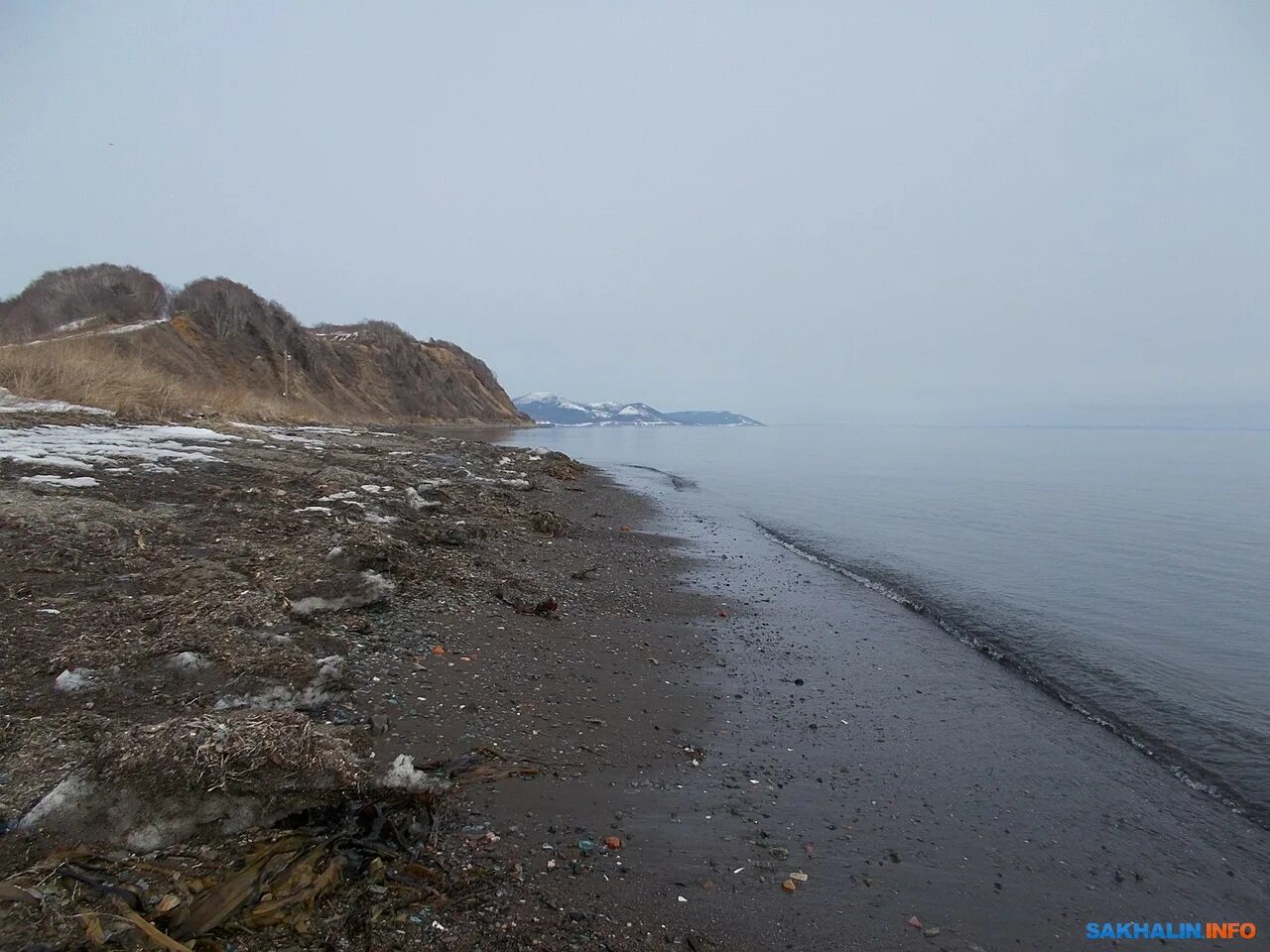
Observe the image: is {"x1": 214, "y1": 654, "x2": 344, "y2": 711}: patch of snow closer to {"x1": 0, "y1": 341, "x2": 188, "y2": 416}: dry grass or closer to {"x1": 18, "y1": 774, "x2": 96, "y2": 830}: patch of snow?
{"x1": 18, "y1": 774, "x2": 96, "y2": 830}: patch of snow

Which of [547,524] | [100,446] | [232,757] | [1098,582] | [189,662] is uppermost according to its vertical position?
[100,446]

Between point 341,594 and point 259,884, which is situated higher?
point 341,594

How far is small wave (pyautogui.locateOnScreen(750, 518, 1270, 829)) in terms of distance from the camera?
5094 mm

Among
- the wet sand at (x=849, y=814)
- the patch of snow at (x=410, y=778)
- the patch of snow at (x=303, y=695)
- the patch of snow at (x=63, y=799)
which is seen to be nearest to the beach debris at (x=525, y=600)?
the wet sand at (x=849, y=814)

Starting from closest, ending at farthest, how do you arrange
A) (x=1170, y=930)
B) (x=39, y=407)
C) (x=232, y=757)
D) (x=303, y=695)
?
(x=232, y=757) → (x=1170, y=930) → (x=303, y=695) → (x=39, y=407)

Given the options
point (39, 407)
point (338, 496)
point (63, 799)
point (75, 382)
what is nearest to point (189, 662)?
point (63, 799)

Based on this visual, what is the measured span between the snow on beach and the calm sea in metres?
13.0

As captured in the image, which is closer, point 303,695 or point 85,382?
point 303,695

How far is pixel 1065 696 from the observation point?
6.91 m

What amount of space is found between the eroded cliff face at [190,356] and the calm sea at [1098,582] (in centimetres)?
1991

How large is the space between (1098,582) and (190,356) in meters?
54.9

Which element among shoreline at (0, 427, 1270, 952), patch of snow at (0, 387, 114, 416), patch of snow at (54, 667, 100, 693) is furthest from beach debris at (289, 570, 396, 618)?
patch of snow at (0, 387, 114, 416)

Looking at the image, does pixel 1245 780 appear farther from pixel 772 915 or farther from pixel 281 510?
pixel 281 510

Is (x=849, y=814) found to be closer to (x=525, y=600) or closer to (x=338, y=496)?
(x=525, y=600)
